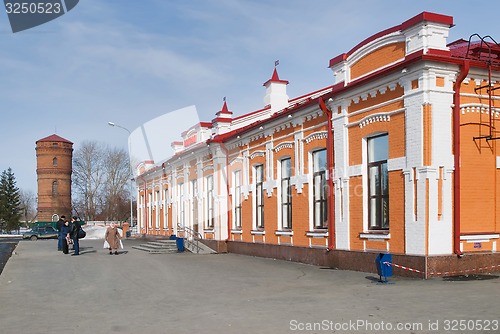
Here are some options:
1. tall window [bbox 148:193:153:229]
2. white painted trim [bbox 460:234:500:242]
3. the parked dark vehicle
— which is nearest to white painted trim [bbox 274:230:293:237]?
white painted trim [bbox 460:234:500:242]

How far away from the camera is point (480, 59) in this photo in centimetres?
1240

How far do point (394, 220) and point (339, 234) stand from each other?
2.43m

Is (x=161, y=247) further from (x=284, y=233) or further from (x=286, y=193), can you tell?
(x=286, y=193)

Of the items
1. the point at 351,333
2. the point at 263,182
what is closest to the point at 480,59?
the point at 351,333

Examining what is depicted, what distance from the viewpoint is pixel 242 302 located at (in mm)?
9734

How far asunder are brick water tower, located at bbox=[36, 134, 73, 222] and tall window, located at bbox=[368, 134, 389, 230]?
211ft

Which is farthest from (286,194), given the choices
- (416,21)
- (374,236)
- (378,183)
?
(416,21)

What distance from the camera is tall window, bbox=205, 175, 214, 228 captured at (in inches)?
977

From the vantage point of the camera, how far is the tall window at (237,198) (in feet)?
74.0

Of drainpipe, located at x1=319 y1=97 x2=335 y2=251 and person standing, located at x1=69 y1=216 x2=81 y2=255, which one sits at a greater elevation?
drainpipe, located at x1=319 y1=97 x2=335 y2=251

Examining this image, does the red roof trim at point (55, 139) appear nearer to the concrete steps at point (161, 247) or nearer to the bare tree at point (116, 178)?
the bare tree at point (116, 178)

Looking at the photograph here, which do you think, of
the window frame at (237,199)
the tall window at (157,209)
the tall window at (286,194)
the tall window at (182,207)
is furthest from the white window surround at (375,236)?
the tall window at (157,209)

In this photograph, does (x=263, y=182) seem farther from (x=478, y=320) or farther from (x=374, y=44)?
(x=478, y=320)

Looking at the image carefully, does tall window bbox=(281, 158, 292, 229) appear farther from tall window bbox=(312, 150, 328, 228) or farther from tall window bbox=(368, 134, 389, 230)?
tall window bbox=(368, 134, 389, 230)
